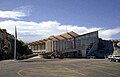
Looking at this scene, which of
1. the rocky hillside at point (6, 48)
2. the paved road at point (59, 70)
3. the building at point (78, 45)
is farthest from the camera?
the building at point (78, 45)

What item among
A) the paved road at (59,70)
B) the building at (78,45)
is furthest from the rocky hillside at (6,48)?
the paved road at (59,70)

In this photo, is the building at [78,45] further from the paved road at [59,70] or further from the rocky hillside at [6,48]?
the paved road at [59,70]

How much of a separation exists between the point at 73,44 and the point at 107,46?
51.2 ft

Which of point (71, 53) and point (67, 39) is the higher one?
point (67, 39)

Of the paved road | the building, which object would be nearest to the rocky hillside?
the building

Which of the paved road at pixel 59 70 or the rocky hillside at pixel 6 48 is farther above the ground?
the rocky hillside at pixel 6 48

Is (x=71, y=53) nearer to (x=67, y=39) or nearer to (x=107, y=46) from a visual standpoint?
(x=67, y=39)

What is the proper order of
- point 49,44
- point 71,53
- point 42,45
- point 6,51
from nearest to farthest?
point 6,51 → point 71,53 → point 49,44 → point 42,45

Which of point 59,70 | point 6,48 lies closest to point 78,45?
point 6,48

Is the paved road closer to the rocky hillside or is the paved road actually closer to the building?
the rocky hillside

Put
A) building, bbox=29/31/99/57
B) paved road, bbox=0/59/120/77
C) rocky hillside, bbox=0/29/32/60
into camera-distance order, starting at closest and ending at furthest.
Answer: paved road, bbox=0/59/120/77 < rocky hillside, bbox=0/29/32/60 < building, bbox=29/31/99/57

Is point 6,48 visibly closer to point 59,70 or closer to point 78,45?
point 78,45

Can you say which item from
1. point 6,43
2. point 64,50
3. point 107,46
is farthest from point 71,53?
point 6,43

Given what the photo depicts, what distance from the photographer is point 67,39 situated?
334ft
